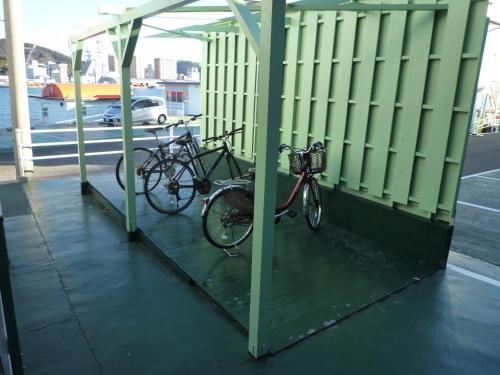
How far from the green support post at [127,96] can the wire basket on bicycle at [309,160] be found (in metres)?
1.56

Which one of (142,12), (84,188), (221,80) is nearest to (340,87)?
(142,12)

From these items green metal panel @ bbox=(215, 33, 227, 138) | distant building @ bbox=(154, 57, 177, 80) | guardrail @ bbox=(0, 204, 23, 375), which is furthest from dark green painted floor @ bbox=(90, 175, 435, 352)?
distant building @ bbox=(154, 57, 177, 80)

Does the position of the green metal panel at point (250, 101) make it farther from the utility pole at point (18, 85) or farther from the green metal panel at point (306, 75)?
the utility pole at point (18, 85)

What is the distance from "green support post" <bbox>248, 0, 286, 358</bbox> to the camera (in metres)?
1.77

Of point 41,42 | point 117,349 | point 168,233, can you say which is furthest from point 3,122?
point 117,349

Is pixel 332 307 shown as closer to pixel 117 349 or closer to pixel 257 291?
pixel 257 291

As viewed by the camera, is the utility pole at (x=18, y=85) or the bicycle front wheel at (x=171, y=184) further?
the utility pole at (x=18, y=85)

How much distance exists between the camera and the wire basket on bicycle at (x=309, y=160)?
3758 mm

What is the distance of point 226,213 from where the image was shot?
3.40 meters

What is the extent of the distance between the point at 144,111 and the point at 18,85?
12.1 m

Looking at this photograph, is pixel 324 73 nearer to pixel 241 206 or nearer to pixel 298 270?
pixel 241 206

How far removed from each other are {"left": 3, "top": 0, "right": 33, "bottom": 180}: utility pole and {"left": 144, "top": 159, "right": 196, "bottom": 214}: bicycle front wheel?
2.88 m

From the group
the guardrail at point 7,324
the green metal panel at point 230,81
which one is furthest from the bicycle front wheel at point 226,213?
the green metal panel at point 230,81

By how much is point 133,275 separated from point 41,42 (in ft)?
95.6
